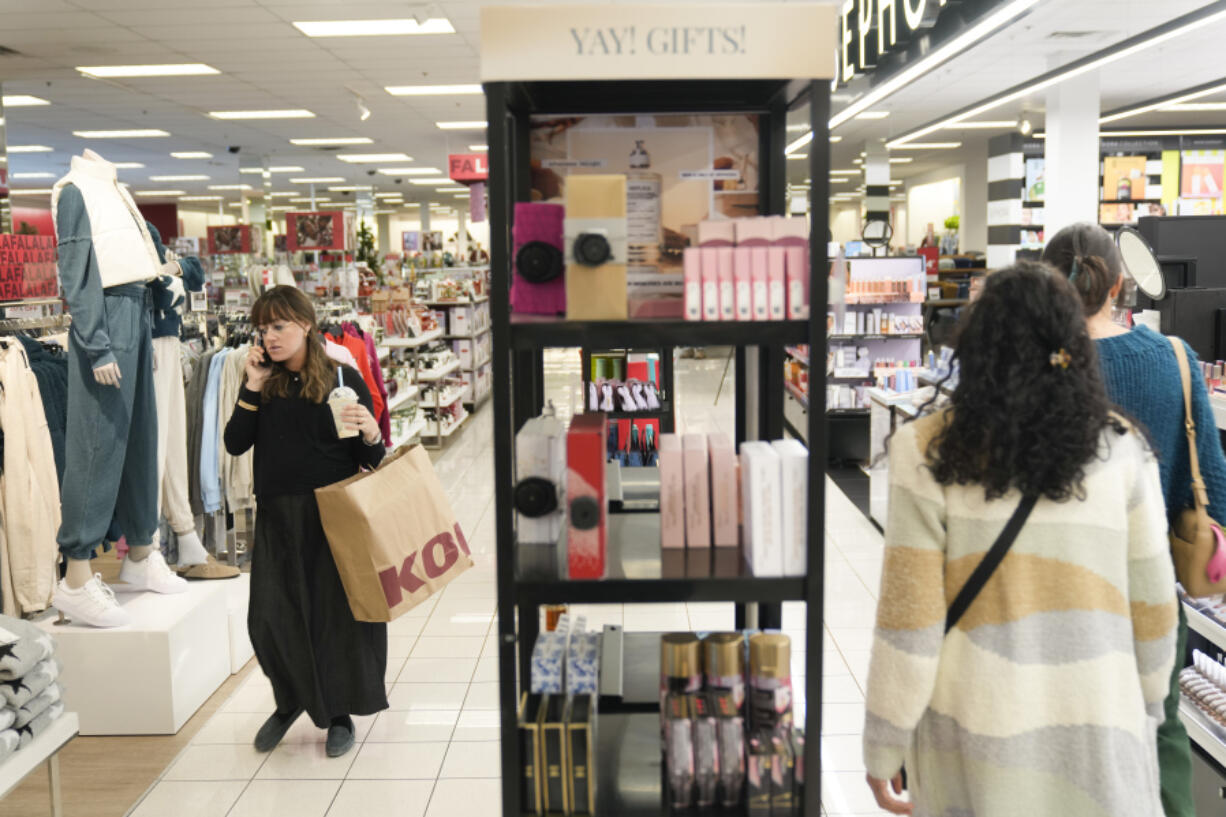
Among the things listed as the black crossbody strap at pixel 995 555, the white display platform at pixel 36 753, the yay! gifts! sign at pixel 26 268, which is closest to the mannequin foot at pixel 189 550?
the yay! gifts! sign at pixel 26 268

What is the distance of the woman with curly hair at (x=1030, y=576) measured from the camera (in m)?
1.70

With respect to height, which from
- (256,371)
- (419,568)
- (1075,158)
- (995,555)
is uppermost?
(1075,158)

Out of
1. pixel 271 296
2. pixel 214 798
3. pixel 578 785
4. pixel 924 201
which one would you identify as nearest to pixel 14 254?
pixel 271 296

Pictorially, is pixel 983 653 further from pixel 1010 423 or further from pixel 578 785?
pixel 578 785

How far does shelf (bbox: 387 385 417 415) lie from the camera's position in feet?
25.6

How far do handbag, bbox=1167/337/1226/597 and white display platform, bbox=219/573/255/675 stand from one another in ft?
11.1

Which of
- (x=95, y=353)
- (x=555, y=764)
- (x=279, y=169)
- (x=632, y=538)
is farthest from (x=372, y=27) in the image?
(x=279, y=169)

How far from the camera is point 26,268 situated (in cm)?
514

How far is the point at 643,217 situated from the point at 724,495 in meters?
0.57

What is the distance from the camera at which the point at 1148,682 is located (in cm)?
182

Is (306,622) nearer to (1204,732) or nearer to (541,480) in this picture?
(541,480)

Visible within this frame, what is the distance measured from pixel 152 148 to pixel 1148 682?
16.1m

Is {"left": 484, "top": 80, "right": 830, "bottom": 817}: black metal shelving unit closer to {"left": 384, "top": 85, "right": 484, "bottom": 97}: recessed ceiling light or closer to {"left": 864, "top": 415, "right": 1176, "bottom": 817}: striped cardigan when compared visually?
{"left": 864, "top": 415, "right": 1176, "bottom": 817}: striped cardigan

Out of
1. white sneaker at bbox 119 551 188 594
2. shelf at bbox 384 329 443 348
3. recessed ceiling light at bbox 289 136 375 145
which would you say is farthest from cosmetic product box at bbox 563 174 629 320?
recessed ceiling light at bbox 289 136 375 145
